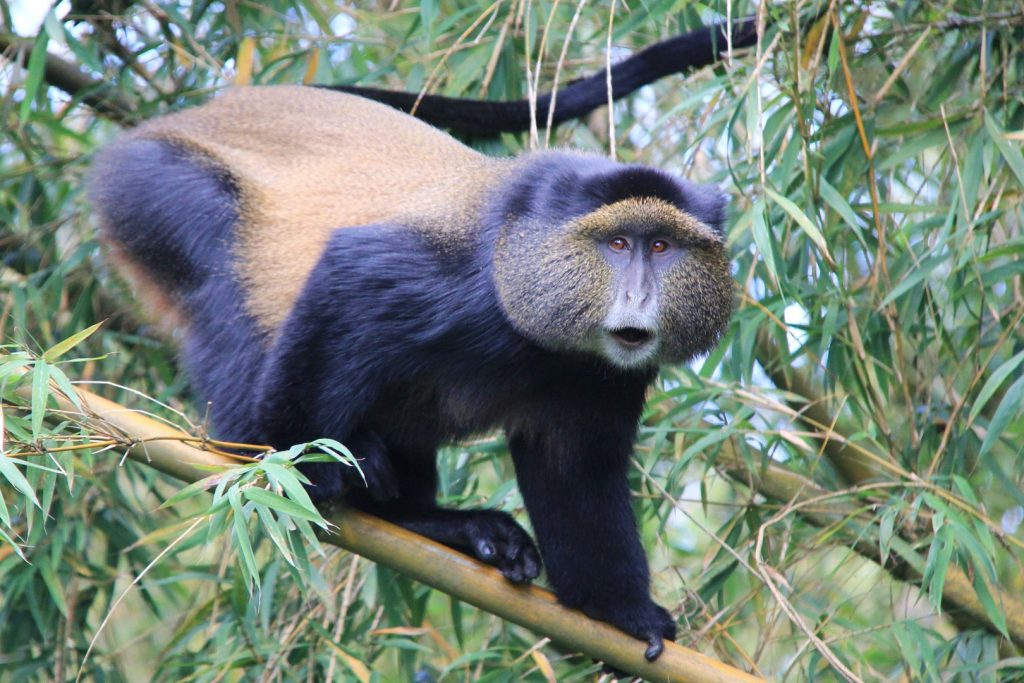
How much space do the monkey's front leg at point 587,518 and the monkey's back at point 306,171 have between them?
71 centimetres

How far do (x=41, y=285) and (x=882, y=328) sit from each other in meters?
3.07

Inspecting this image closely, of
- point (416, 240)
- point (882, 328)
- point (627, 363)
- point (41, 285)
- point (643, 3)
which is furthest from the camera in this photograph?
point (41, 285)

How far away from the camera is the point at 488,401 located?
11.5 feet

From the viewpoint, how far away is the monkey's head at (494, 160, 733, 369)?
10.5ft

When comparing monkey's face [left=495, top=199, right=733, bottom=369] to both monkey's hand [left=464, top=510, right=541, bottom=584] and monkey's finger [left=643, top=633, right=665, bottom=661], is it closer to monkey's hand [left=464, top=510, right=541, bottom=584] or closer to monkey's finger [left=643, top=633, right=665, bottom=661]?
monkey's hand [left=464, top=510, right=541, bottom=584]

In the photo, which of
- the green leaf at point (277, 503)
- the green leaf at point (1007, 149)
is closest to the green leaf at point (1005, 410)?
the green leaf at point (1007, 149)

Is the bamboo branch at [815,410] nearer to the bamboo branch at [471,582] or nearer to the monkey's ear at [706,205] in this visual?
the monkey's ear at [706,205]

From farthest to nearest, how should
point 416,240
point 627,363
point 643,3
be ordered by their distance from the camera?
point 643,3 → point 416,240 → point 627,363

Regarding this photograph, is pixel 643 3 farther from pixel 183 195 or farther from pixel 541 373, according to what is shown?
pixel 183 195

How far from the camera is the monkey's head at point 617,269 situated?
3215 mm

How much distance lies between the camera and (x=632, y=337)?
10.5 feet

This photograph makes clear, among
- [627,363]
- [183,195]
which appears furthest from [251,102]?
[627,363]

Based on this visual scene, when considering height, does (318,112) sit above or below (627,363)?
above

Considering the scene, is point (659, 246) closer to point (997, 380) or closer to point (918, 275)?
point (918, 275)
